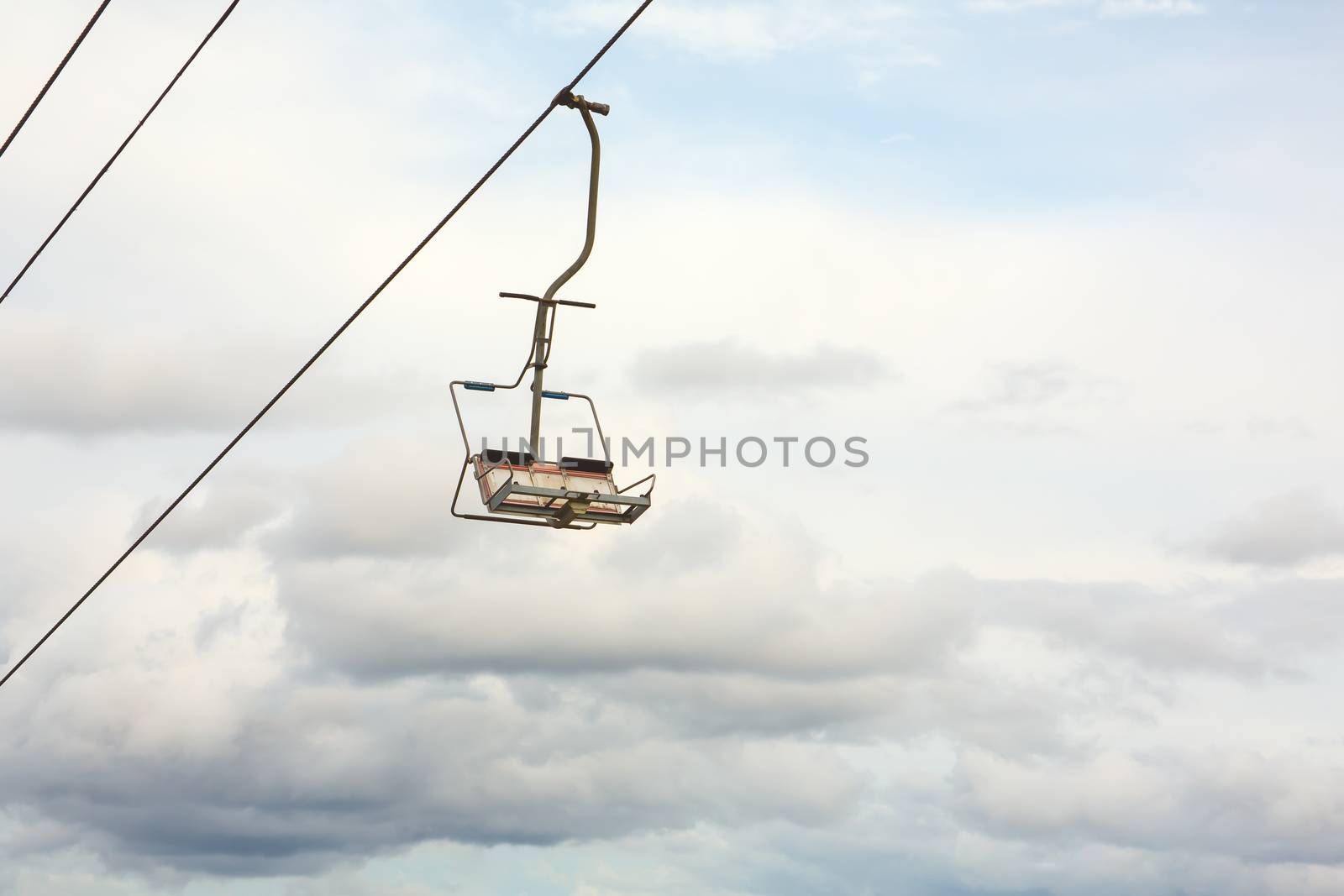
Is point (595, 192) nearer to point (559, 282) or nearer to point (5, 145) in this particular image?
point (559, 282)

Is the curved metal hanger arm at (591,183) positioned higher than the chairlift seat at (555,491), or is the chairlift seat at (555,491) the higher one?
the curved metal hanger arm at (591,183)

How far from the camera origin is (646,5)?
50.9 ft

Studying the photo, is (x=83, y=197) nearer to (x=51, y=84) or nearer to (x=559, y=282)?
(x=51, y=84)

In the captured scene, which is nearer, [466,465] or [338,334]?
[338,334]

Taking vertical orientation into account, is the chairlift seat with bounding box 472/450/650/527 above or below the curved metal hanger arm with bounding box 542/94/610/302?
below

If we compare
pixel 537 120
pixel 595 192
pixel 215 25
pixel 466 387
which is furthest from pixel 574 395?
pixel 215 25

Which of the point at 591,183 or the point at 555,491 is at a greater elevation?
the point at 591,183

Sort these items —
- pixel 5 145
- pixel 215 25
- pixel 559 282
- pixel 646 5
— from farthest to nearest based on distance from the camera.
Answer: pixel 559 282, pixel 5 145, pixel 215 25, pixel 646 5

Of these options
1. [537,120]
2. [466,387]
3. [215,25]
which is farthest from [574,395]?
[215,25]

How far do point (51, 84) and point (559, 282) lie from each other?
5.93 meters

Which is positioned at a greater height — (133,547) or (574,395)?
(574,395)

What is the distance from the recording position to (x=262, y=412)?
2006 centimetres

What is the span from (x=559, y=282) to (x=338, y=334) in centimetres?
259

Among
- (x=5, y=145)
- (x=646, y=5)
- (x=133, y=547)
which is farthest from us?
(x=133, y=547)
